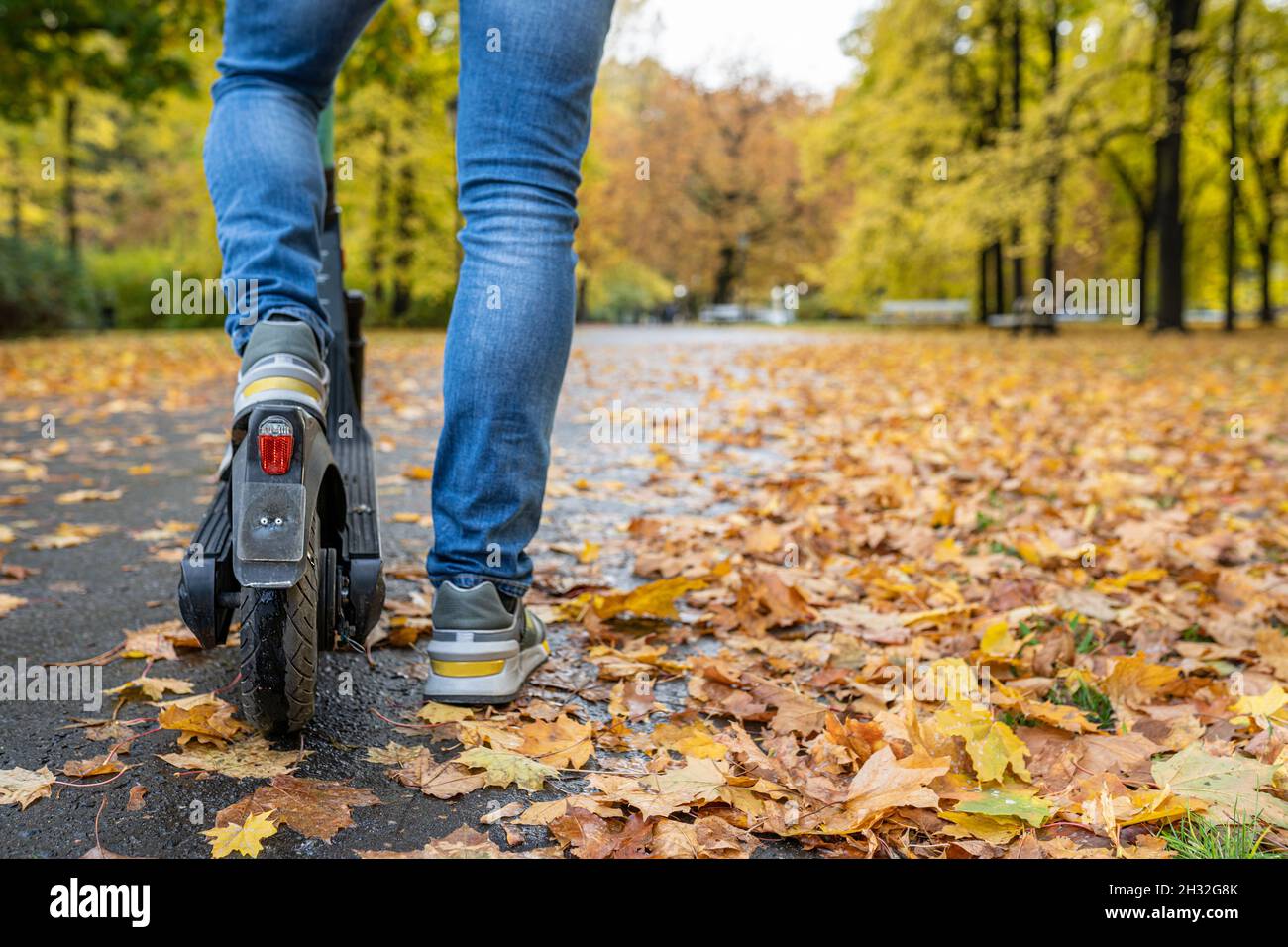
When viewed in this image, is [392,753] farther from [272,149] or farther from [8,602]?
[8,602]

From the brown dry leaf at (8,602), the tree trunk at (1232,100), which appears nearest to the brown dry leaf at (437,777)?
the brown dry leaf at (8,602)

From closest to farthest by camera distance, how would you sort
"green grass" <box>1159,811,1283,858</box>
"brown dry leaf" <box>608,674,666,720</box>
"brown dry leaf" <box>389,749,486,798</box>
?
"green grass" <box>1159,811,1283,858</box>
"brown dry leaf" <box>389,749,486,798</box>
"brown dry leaf" <box>608,674,666,720</box>

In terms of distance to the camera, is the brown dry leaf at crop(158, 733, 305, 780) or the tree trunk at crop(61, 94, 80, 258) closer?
the brown dry leaf at crop(158, 733, 305, 780)

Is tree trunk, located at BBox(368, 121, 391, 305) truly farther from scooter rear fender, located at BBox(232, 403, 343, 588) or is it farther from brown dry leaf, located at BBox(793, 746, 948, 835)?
brown dry leaf, located at BBox(793, 746, 948, 835)

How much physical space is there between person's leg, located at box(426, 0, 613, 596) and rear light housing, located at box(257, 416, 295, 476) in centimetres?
33

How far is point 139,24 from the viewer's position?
11.3 m

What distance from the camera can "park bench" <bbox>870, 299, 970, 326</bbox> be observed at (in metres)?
32.4

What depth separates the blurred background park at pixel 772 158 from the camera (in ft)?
47.5

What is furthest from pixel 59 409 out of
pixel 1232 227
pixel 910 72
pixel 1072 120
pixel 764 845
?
pixel 1232 227

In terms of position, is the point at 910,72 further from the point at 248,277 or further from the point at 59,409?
the point at 248,277

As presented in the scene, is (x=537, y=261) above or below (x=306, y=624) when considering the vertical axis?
above

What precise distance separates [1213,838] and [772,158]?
139 ft

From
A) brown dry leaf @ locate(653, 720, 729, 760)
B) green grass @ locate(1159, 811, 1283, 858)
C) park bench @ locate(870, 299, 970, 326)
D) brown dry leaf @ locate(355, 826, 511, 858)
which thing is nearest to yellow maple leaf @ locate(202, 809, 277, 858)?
brown dry leaf @ locate(355, 826, 511, 858)
